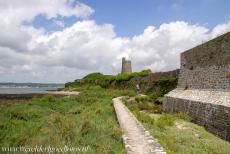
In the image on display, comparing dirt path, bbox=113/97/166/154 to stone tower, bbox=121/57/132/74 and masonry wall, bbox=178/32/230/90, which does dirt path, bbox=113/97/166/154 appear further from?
stone tower, bbox=121/57/132/74

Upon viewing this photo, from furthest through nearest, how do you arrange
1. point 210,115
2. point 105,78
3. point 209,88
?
point 105,78, point 209,88, point 210,115

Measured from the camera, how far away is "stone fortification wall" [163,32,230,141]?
13.2 meters

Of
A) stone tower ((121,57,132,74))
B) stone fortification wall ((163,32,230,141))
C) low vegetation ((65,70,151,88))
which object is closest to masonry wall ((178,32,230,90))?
stone fortification wall ((163,32,230,141))

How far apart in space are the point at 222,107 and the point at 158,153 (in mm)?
7031

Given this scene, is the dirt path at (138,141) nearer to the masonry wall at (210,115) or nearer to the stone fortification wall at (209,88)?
the masonry wall at (210,115)

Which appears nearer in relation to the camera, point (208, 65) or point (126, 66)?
point (208, 65)

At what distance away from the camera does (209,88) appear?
54.6 feet

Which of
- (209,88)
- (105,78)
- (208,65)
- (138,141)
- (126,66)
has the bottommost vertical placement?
(138,141)

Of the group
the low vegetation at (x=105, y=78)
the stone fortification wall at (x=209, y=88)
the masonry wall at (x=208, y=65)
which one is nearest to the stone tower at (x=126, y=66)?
the low vegetation at (x=105, y=78)

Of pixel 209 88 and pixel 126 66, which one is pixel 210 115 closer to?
pixel 209 88

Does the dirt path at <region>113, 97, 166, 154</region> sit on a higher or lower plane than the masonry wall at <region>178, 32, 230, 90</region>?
lower

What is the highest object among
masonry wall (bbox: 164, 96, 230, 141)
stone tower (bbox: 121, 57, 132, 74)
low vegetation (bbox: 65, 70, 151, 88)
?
stone tower (bbox: 121, 57, 132, 74)

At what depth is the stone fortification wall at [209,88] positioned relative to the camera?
13.2 m

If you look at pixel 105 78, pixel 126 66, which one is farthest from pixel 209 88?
pixel 126 66
